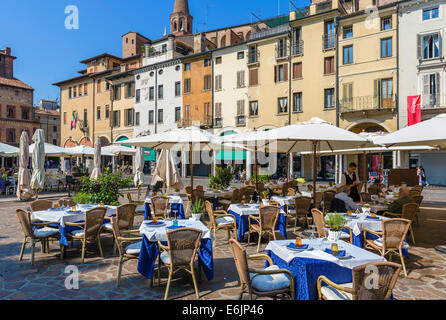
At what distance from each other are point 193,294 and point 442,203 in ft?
43.5

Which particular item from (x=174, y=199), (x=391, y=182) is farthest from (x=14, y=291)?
(x=391, y=182)

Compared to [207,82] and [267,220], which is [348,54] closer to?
[207,82]

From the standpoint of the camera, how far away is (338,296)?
301 cm

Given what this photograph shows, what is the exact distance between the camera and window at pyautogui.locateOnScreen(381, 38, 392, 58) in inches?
845

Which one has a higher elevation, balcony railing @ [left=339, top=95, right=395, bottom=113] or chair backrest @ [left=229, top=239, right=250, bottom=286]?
balcony railing @ [left=339, top=95, right=395, bottom=113]

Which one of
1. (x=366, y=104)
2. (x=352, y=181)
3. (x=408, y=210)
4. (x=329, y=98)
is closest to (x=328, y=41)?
(x=329, y=98)

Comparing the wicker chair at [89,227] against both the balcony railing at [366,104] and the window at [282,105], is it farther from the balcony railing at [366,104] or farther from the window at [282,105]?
the window at [282,105]

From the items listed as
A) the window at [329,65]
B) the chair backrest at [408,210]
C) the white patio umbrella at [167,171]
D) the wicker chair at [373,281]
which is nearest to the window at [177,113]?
the window at [329,65]

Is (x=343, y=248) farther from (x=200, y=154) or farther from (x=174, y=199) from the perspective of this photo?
(x=200, y=154)

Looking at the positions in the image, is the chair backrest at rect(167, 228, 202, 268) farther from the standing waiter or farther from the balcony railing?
the balcony railing

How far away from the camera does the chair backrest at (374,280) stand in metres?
2.72

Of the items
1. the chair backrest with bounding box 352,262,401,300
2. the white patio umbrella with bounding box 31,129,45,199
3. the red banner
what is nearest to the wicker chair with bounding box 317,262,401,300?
the chair backrest with bounding box 352,262,401,300

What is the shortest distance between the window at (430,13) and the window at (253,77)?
1233 centimetres

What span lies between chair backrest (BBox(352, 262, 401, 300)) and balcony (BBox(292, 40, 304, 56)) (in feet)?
80.2
